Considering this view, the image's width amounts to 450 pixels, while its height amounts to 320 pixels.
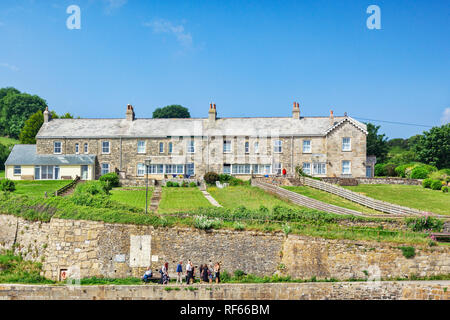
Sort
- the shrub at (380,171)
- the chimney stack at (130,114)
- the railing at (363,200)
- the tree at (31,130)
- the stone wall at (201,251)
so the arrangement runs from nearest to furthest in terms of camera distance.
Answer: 1. the stone wall at (201,251)
2. the railing at (363,200)
3. the chimney stack at (130,114)
4. the shrub at (380,171)
5. the tree at (31,130)

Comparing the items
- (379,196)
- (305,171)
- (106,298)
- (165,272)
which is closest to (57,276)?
(106,298)

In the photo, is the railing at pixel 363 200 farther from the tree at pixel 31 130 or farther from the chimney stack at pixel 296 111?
the tree at pixel 31 130

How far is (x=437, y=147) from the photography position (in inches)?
2219

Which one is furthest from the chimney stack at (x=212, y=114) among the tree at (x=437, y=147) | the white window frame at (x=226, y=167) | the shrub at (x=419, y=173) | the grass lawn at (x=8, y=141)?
the grass lawn at (x=8, y=141)

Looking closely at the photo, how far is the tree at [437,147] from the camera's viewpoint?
56.1 m

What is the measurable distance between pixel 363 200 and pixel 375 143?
121 feet

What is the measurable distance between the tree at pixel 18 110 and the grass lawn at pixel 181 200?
184ft

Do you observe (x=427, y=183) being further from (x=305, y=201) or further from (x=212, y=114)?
(x=212, y=114)

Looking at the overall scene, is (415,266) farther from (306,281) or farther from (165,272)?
(165,272)

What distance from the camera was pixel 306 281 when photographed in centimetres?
2227

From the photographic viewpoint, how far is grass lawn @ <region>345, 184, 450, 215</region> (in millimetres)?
31684

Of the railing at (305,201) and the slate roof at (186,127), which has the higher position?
the slate roof at (186,127)

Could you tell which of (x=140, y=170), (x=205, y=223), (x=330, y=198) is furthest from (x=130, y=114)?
(x=205, y=223)

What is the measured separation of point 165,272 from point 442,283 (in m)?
13.2
